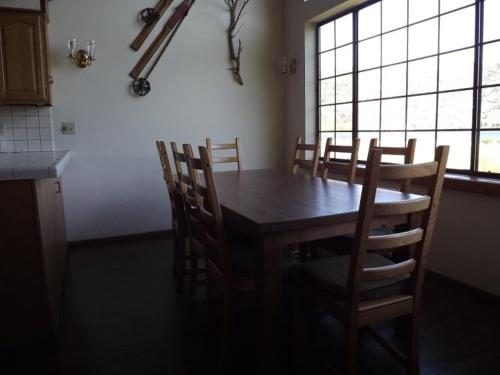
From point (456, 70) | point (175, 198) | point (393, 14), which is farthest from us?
point (393, 14)

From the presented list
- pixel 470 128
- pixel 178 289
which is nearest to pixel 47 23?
pixel 178 289

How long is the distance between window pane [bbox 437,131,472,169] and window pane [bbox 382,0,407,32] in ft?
3.32

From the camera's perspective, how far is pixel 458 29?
8.77 feet

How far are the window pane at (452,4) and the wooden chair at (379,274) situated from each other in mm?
1755

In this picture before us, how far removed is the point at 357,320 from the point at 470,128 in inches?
72.5

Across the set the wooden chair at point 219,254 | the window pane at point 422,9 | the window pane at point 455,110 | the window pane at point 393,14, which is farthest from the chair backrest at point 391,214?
the window pane at point 393,14

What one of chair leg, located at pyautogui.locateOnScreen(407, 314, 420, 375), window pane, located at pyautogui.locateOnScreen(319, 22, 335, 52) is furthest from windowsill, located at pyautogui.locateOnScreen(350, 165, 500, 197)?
window pane, located at pyautogui.locateOnScreen(319, 22, 335, 52)

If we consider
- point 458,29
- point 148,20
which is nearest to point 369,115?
point 458,29

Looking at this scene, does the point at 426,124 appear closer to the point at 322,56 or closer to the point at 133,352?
the point at 322,56

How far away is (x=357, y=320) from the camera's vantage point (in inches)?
56.3

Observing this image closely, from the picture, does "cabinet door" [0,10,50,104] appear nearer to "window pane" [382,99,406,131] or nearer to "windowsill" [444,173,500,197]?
"window pane" [382,99,406,131]

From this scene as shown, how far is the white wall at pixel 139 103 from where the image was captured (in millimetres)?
3627

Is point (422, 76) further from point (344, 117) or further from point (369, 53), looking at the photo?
point (344, 117)

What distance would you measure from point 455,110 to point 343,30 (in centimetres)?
155
